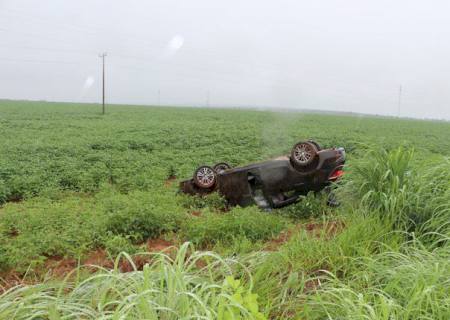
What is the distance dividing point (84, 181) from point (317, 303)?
23.2 ft

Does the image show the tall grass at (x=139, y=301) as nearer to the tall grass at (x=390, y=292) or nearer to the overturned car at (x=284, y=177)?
the tall grass at (x=390, y=292)

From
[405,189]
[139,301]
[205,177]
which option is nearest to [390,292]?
[139,301]

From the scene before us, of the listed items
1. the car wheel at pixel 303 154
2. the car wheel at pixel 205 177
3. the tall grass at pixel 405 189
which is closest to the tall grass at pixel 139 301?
the tall grass at pixel 405 189

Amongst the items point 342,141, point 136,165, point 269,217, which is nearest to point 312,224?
point 269,217

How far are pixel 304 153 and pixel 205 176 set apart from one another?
1.70 m

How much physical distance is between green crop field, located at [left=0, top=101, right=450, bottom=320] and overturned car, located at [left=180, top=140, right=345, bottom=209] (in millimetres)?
209

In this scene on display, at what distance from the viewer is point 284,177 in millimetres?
6227

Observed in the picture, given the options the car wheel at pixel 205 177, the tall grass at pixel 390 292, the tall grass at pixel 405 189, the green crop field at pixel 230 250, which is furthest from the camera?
the car wheel at pixel 205 177

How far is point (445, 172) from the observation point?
4715mm

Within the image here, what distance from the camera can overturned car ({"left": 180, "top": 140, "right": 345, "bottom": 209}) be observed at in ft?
20.1

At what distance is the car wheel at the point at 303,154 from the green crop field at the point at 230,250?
50 centimetres

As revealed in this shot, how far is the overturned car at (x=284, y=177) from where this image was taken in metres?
6.12

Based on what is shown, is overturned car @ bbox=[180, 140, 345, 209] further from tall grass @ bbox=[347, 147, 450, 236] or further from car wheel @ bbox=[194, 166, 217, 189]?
tall grass @ bbox=[347, 147, 450, 236]

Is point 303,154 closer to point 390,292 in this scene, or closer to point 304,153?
point 304,153
